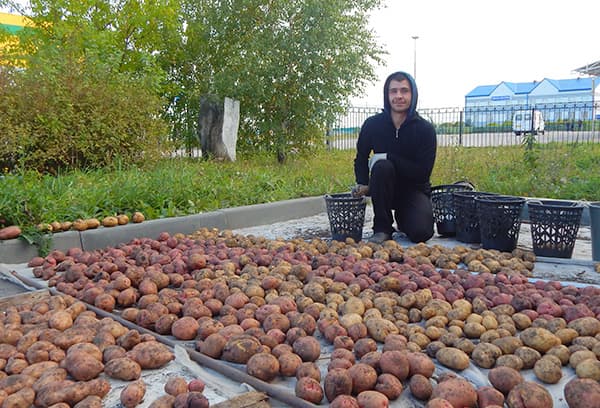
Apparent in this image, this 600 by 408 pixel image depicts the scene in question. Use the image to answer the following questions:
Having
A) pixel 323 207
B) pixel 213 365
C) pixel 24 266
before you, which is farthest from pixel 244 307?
pixel 323 207

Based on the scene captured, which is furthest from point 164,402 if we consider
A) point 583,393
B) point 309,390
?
point 583,393

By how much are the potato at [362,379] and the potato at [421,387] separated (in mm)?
123

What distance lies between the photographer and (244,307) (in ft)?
7.93

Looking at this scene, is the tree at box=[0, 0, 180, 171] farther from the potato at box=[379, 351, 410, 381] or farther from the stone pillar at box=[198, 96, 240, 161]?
the potato at box=[379, 351, 410, 381]

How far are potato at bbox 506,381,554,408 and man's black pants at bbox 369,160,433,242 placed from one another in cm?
258

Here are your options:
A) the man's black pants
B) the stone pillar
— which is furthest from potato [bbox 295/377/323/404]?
the stone pillar

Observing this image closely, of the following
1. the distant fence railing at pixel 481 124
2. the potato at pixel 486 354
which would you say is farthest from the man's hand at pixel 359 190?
the distant fence railing at pixel 481 124

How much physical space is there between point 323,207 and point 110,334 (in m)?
4.06

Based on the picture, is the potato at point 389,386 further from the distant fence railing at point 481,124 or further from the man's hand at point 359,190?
the distant fence railing at point 481,124

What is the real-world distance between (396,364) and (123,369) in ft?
3.05

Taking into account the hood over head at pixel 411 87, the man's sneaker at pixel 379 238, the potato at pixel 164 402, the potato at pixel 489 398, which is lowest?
the man's sneaker at pixel 379 238

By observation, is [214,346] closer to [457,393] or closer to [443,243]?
[457,393]

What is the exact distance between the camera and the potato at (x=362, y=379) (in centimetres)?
167

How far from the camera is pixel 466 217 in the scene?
163 inches
